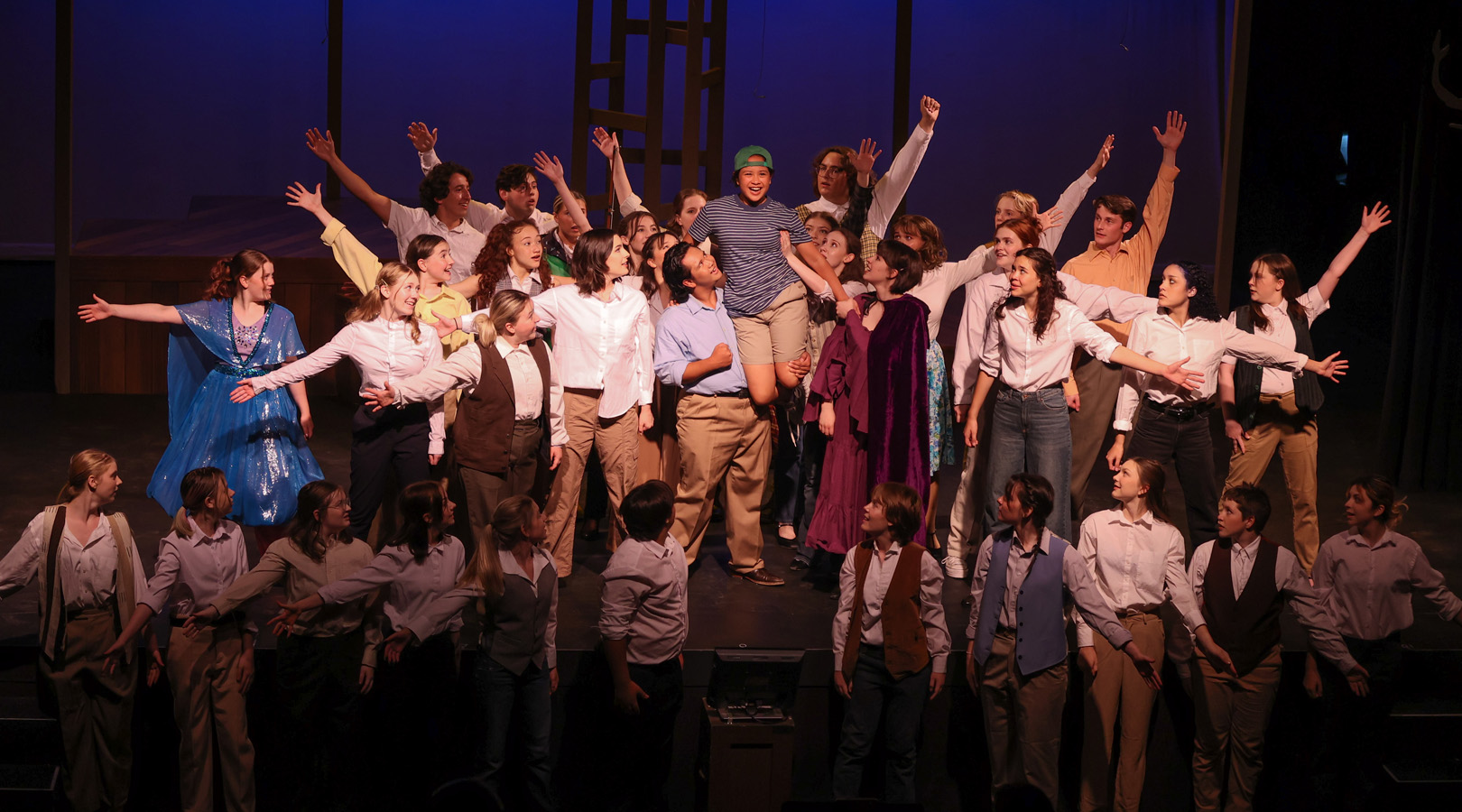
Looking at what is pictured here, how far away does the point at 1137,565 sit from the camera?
12.0 feet

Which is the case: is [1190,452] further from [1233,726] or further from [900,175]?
[900,175]

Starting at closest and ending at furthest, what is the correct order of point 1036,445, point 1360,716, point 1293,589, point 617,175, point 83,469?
point 83,469 < point 1293,589 < point 1360,716 < point 1036,445 < point 617,175

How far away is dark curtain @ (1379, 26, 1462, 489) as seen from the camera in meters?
5.88

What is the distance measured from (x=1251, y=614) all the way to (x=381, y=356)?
2913 mm

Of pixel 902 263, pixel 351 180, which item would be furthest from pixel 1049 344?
pixel 351 180

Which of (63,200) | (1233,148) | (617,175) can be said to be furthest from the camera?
(63,200)

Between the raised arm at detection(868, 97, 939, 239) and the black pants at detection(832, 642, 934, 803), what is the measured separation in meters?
2.10

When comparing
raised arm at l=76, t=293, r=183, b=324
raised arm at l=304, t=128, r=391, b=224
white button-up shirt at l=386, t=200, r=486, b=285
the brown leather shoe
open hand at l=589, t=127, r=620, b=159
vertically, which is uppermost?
open hand at l=589, t=127, r=620, b=159

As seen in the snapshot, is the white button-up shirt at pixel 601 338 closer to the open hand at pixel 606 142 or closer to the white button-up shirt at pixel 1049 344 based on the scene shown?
the open hand at pixel 606 142

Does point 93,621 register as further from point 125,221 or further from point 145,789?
point 125,221

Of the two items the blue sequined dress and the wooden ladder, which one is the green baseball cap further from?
the blue sequined dress

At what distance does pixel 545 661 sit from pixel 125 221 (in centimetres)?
612

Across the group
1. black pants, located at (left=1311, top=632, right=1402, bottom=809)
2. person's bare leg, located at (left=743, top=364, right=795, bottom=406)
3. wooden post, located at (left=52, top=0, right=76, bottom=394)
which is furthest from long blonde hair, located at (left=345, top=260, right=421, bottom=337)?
wooden post, located at (left=52, top=0, right=76, bottom=394)

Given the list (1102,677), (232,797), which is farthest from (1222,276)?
(232,797)
